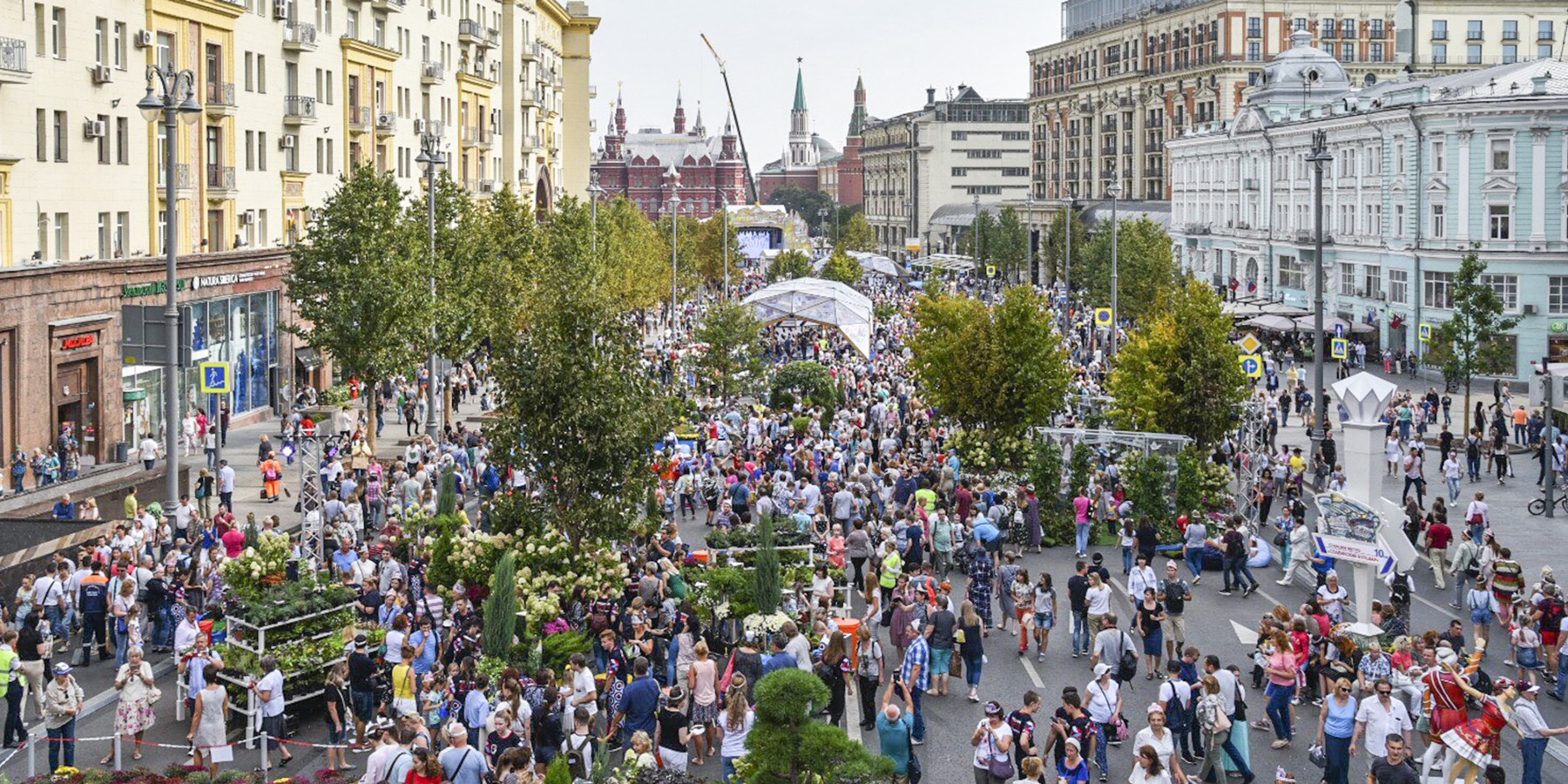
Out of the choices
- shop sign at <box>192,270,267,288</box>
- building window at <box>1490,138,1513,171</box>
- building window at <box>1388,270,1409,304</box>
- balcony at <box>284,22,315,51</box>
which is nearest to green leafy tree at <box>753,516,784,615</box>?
shop sign at <box>192,270,267,288</box>

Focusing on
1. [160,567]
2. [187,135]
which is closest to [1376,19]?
[187,135]

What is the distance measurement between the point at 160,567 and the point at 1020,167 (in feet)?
535

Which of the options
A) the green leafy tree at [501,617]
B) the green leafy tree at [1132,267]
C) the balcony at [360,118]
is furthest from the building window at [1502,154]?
the green leafy tree at [501,617]

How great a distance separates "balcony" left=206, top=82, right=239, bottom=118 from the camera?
1865 inches

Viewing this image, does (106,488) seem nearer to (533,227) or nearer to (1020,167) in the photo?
(533,227)

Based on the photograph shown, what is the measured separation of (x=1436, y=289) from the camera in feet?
206

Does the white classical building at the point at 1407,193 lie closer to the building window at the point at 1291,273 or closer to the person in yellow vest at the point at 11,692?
the building window at the point at 1291,273

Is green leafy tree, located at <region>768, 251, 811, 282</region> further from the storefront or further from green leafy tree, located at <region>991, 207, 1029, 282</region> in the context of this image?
the storefront

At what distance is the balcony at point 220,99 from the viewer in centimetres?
4738

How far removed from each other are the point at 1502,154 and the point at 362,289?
38629 mm

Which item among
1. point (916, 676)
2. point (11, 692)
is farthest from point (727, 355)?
point (11, 692)

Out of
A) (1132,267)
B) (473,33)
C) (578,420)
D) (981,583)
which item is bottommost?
(981,583)

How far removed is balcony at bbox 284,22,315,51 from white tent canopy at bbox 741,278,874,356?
17.5 meters

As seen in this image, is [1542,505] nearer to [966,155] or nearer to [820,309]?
[820,309]
